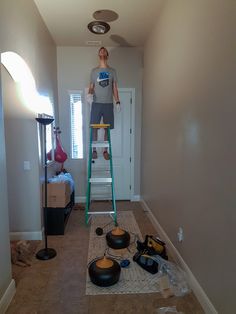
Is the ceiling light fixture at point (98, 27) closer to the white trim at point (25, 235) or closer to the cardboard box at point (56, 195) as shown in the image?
the cardboard box at point (56, 195)

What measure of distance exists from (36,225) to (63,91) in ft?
7.99

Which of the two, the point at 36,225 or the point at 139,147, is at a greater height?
the point at 139,147

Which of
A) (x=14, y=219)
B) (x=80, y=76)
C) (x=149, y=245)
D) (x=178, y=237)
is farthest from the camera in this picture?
(x=80, y=76)

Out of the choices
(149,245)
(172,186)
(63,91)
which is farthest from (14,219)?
(63,91)

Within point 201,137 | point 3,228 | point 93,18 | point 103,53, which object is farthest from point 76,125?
point 201,137

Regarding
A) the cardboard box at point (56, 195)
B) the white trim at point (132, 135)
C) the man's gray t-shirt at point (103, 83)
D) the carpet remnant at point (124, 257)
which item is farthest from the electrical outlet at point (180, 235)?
the man's gray t-shirt at point (103, 83)

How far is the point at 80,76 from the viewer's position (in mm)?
4117

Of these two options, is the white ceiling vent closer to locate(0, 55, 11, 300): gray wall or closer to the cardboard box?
the cardboard box

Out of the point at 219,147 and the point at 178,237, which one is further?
the point at 178,237

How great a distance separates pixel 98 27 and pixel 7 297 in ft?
10.7

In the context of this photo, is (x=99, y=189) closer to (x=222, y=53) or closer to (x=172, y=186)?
(x=172, y=186)

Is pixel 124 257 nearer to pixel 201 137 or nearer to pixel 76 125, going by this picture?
pixel 201 137

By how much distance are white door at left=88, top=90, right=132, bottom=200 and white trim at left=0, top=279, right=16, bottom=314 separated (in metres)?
2.54

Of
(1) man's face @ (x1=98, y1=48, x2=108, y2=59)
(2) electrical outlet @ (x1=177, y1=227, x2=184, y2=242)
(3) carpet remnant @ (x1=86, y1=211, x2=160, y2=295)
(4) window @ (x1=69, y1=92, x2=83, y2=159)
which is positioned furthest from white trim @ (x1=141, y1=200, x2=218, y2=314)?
(1) man's face @ (x1=98, y1=48, x2=108, y2=59)
